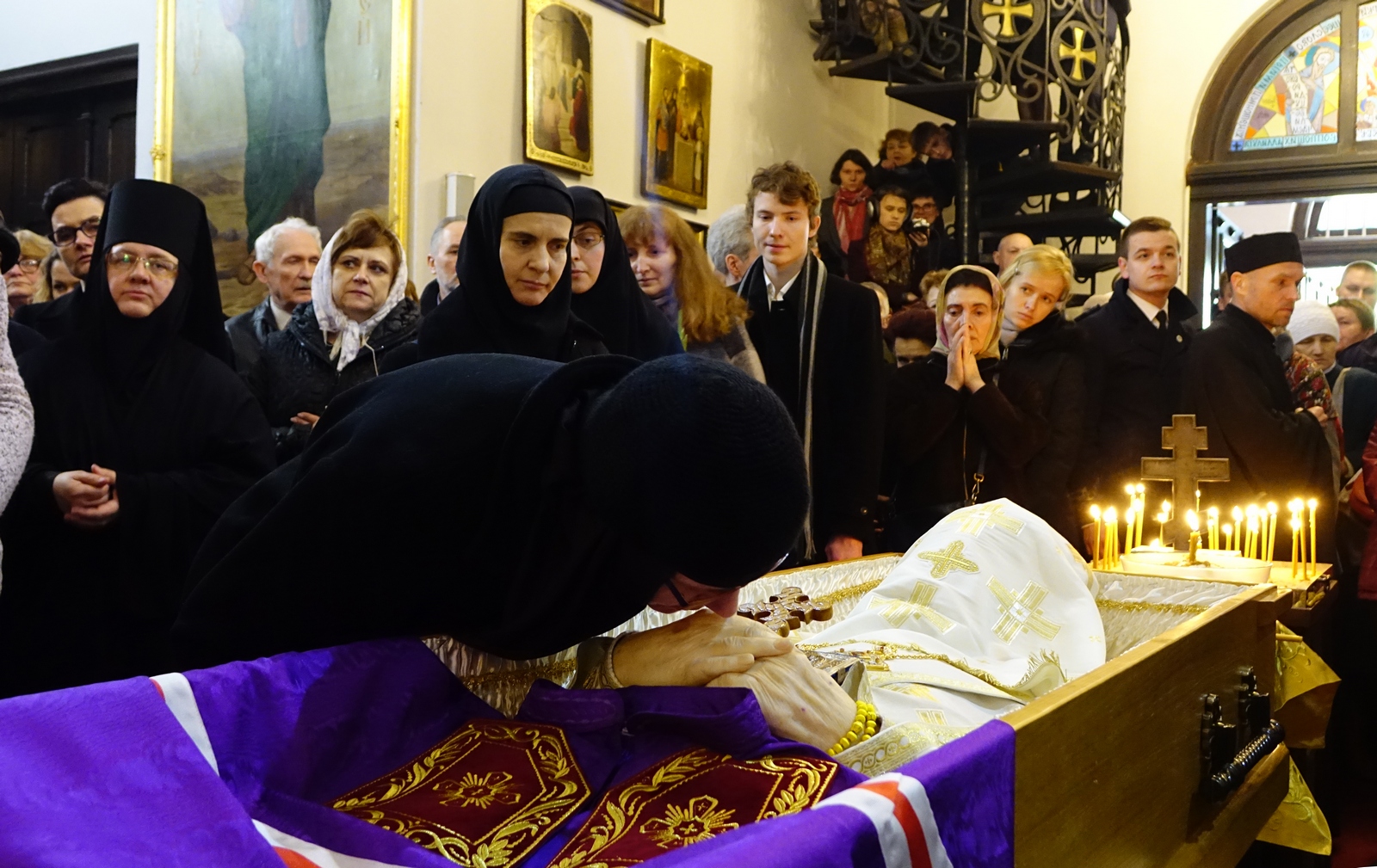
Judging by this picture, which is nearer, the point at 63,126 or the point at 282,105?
the point at 282,105

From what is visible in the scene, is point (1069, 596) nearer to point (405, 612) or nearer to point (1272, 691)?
point (1272, 691)

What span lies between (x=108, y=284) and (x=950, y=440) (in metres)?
2.45

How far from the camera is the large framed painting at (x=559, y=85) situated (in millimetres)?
6305

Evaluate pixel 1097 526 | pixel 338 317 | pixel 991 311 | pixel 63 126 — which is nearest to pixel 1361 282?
pixel 991 311

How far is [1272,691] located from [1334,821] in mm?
1139

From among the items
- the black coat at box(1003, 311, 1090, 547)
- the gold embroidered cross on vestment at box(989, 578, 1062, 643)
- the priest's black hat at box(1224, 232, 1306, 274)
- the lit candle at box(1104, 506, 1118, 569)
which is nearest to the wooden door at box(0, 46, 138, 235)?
the black coat at box(1003, 311, 1090, 547)

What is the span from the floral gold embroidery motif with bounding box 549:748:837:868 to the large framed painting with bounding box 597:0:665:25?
612cm

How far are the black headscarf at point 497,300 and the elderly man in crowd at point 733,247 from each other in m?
1.43

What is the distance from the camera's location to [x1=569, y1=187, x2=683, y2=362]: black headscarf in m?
3.06

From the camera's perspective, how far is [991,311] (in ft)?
12.8

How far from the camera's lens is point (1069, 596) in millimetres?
2715

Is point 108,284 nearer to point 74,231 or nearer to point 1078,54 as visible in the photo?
point 74,231

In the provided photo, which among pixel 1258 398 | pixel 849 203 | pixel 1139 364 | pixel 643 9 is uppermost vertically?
pixel 643 9

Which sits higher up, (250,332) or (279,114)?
(279,114)
